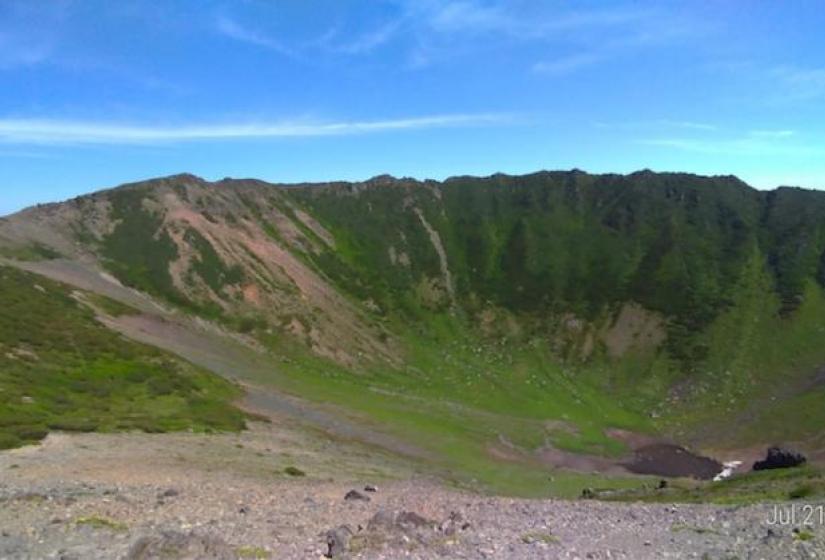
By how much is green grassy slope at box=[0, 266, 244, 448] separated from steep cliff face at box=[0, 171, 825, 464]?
87.8 ft

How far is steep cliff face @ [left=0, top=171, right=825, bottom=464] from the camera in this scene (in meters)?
112

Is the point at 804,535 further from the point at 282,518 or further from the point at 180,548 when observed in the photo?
the point at 180,548

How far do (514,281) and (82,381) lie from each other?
331ft

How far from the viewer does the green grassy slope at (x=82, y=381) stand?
5316cm

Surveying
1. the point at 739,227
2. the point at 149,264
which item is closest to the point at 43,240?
the point at 149,264

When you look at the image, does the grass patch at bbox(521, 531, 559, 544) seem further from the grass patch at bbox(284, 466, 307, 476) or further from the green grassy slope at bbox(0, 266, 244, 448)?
the green grassy slope at bbox(0, 266, 244, 448)

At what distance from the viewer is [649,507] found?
37.9 m

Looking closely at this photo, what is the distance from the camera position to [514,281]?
151875 millimetres

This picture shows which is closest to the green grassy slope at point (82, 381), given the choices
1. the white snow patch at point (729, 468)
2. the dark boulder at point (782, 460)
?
the dark boulder at point (782, 460)

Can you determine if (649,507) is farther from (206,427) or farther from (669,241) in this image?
(669,241)

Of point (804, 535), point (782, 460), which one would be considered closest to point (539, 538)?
point (804, 535)

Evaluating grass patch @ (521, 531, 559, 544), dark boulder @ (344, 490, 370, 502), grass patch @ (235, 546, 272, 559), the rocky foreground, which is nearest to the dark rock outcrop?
the rocky foreground

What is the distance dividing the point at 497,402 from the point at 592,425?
520 inches

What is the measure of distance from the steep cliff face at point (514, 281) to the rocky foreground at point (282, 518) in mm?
53353
